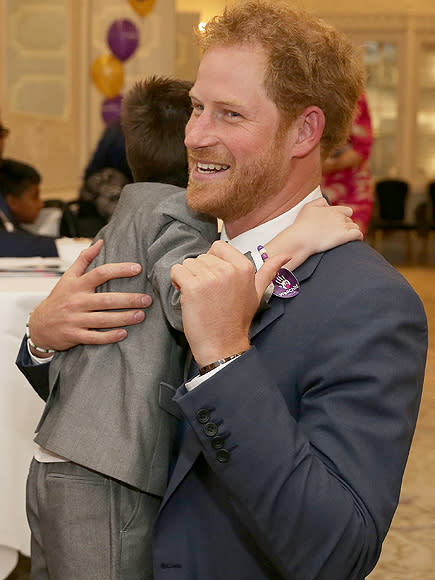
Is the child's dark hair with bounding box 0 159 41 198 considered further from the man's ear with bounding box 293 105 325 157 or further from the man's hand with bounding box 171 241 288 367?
the man's hand with bounding box 171 241 288 367

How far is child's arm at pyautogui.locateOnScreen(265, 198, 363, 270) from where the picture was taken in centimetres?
125

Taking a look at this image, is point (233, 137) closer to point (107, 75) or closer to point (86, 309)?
point (86, 309)

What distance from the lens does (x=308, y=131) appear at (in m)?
1.34

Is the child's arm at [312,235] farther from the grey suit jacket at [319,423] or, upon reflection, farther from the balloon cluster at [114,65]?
the balloon cluster at [114,65]

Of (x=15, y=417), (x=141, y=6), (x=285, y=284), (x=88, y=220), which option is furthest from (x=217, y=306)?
(x=141, y=6)

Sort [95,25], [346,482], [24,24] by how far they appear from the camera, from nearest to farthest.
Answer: [346,482], [24,24], [95,25]

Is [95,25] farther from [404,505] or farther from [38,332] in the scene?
[38,332]

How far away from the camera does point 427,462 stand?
3.76m

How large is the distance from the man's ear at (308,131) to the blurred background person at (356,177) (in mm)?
2379

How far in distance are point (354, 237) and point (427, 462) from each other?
271cm

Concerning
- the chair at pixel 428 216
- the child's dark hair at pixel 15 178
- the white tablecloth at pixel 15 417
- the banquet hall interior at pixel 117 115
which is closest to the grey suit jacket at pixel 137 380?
the banquet hall interior at pixel 117 115

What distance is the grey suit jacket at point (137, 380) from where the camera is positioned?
132cm

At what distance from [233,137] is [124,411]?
0.47 metres

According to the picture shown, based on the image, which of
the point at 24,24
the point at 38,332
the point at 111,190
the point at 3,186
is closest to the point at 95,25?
the point at 24,24
